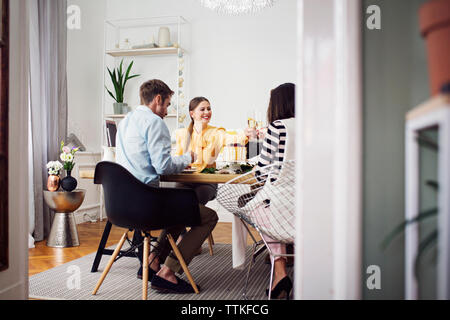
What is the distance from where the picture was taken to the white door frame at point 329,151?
42.3 inches

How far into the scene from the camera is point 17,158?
1.68 m

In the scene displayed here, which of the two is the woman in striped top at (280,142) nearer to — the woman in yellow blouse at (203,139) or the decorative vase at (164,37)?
the woman in yellow blouse at (203,139)

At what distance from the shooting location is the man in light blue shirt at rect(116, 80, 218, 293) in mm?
2090

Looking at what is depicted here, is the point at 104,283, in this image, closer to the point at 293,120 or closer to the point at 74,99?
the point at 293,120

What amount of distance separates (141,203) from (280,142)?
800 millimetres

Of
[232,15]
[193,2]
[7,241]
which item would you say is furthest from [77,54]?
[7,241]

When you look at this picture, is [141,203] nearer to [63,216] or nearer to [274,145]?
[274,145]

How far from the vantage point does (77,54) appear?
4488 mm

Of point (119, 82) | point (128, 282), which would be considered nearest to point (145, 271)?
point (128, 282)

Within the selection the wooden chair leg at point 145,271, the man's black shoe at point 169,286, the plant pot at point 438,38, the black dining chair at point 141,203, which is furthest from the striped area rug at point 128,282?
the plant pot at point 438,38

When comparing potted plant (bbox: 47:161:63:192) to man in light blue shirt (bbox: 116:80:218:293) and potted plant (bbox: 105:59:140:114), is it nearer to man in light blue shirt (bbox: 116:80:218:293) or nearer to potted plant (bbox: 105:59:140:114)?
man in light blue shirt (bbox: 116:80:218:293)

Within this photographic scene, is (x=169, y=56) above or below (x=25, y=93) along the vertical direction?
above

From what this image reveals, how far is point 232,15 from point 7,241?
13.0 ft
